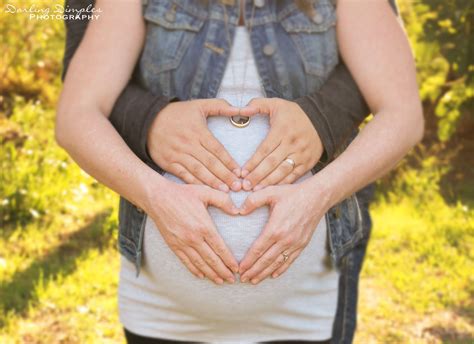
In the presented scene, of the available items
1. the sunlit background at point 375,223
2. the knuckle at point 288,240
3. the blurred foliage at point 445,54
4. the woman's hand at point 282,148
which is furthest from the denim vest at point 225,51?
the blurred foliage at point 445,54

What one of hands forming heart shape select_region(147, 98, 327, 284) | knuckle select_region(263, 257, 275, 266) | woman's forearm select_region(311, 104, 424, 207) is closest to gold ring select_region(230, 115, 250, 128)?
hands forming heart shape select_region(147, 98, 327, 284)

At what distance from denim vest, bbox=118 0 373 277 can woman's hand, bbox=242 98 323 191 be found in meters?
0.11

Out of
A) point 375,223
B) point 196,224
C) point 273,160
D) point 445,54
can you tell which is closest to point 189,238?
point 196,224

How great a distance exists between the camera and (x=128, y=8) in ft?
7.04

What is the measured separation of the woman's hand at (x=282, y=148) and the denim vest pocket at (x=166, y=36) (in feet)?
0.88

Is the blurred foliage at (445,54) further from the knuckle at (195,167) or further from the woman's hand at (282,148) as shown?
the knuckle at (195,167)

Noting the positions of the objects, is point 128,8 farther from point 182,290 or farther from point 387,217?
point 387,217

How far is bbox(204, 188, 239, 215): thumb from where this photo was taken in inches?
77.5

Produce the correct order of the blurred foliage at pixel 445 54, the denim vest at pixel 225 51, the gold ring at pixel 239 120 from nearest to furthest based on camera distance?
the gold ring at pixel 239 120, the denim vest at pixel 225 51, the blurred foliage at pixel 445 54

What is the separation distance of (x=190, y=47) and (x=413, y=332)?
7.32 ft

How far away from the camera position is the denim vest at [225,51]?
2176mm

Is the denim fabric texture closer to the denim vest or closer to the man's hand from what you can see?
the denim vest

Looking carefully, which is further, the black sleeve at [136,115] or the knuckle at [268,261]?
the black sleeve at [136,115]

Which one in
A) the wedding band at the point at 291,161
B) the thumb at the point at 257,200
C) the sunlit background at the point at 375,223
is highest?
the wedding band at the point at 291,161
